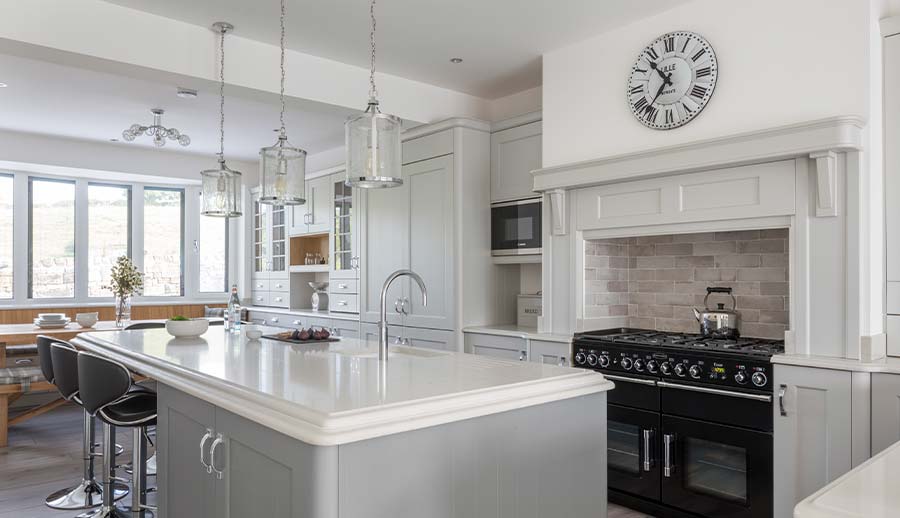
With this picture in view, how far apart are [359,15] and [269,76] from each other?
79 centimetres

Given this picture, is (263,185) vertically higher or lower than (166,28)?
lower

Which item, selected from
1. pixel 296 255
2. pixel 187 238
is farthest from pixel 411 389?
pixel 187 238

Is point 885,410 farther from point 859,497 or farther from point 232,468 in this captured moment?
point 232,468

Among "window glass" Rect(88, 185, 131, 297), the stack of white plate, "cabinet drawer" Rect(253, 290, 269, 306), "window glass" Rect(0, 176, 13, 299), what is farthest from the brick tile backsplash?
"window glass" Rect(0, 176, 13, 299)

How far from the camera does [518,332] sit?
400 cm

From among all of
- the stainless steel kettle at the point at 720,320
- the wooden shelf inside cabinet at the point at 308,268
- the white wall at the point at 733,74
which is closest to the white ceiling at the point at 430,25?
the white wall at the point at 733,74

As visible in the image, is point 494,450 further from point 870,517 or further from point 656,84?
point 656,84

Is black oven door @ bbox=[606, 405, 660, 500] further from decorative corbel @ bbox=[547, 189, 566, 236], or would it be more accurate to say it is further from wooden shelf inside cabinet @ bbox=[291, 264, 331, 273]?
wooden shelf inside cabinet @ bbox=[291, 264, 331, 273]

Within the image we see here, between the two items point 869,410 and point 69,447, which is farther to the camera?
point 69,447

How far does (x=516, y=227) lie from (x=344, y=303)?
227cm

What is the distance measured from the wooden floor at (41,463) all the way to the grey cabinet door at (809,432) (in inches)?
32.8

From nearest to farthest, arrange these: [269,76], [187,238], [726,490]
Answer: [726,490] < [269,76] < [187,238]

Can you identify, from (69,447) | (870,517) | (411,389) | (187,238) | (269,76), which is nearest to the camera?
(870,517)

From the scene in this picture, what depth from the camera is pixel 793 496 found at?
8.98 feet
